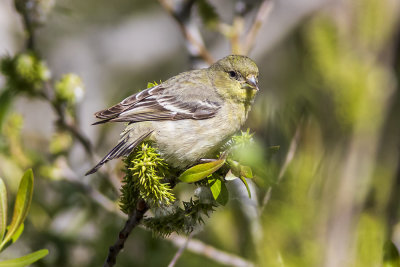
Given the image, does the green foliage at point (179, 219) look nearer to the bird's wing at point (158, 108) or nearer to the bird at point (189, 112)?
the bird at point (189, 112)

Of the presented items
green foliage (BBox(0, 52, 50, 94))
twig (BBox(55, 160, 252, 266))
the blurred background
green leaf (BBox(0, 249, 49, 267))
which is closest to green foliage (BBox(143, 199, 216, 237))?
the blurred background

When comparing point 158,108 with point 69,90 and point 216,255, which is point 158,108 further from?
point 216,255

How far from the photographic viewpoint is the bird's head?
2971 millimetres

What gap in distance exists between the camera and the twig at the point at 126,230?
1864 millimetres

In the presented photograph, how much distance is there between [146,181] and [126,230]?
215 mm

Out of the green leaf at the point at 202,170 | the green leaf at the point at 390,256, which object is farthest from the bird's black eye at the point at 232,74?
the green leaf at the point at 390,256

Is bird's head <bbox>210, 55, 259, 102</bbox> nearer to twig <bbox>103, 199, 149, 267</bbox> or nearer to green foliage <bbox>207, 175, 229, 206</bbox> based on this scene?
green foliage <bbox>207, 175, 229, 206</bbox>

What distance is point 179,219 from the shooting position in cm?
192

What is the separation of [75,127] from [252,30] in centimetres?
143

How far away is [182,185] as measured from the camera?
3.31 meters

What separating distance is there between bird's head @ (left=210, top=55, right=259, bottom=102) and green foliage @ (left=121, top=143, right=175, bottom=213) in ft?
3.49

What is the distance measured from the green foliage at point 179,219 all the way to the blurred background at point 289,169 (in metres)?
0.10

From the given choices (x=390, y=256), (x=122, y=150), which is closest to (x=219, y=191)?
(x=122, y=150)

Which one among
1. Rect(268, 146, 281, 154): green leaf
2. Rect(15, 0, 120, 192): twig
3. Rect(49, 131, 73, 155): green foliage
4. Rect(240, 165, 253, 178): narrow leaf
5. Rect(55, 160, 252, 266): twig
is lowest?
Rect(55, 160, 252, 266): twig
